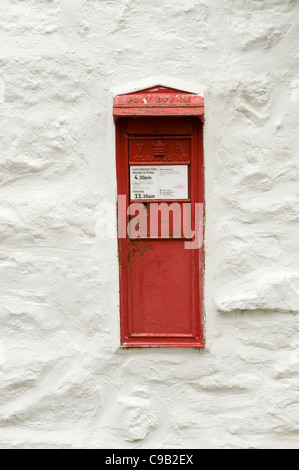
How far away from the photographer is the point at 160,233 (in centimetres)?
180

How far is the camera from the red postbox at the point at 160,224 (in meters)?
1.76

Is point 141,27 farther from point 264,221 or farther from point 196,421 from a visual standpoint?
point 196,421

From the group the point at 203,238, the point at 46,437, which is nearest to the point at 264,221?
the point at 203,238

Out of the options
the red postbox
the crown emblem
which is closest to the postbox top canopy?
the red postbox

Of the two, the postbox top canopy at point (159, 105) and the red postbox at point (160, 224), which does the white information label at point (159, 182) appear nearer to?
the red postbox at point (160, 224)

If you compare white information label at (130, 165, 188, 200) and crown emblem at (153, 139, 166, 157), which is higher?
crown emblem at (153, 139, 166, 157)

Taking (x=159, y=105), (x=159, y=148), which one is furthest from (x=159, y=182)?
(x=159, y=105)

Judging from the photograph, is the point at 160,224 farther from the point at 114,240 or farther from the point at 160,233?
the point at 114,240

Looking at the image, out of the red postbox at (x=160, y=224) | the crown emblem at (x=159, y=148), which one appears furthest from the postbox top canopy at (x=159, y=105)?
the crown emblem at (x=159, y=148)

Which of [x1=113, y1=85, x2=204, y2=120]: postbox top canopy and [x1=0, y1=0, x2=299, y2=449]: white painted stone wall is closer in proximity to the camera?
[x1=113, y1=85, x2=204, y2=120]: postbox top canopy

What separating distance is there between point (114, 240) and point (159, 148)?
43 cm

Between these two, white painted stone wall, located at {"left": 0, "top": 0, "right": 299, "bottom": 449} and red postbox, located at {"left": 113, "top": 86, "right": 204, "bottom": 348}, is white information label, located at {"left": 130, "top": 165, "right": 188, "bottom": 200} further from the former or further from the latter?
white painted stone wall, located at {"left": 0, "top": 0, "right": 299, "bottom": 449}

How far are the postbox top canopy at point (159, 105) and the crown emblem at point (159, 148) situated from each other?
125 mm

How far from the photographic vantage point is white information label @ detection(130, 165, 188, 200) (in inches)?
70.2
